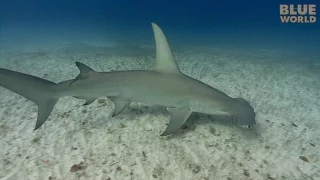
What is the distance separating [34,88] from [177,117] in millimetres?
2198

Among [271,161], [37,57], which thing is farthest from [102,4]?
[271,161]

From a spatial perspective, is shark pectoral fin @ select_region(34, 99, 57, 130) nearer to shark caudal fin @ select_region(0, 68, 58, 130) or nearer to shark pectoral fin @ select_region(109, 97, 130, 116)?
shark caudal fin @ select_region(0, 68, 58, 130)

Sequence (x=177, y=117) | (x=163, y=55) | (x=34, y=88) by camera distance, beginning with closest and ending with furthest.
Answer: (x=34, y=88) → (x=177, y=117) → (x=163, y=55)

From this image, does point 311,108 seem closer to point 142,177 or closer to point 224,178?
point 224,178

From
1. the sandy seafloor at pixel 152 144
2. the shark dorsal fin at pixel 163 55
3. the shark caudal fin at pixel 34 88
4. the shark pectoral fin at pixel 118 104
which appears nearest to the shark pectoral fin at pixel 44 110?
the shark caudal fin at pixel 34 88

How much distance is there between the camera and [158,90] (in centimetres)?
418

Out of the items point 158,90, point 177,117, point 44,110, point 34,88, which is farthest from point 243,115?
point 34,88

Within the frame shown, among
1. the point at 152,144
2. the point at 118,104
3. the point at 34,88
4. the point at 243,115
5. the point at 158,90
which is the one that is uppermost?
the point at 34,88

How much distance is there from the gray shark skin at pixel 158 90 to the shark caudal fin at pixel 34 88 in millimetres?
14

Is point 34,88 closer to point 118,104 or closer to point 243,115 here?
point 118,104

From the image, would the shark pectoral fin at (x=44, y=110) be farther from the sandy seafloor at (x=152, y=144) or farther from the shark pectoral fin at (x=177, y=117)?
the shark pectoral fin at (x=177, y=117)

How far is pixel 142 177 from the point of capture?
3.44 meters

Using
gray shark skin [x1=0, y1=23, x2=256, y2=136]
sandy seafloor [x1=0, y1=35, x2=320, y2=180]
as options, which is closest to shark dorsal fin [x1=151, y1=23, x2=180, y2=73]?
gray shark skin [x1=0, y1=23, x2=256, y2=136]

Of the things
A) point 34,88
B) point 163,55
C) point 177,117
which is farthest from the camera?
point 163,55
